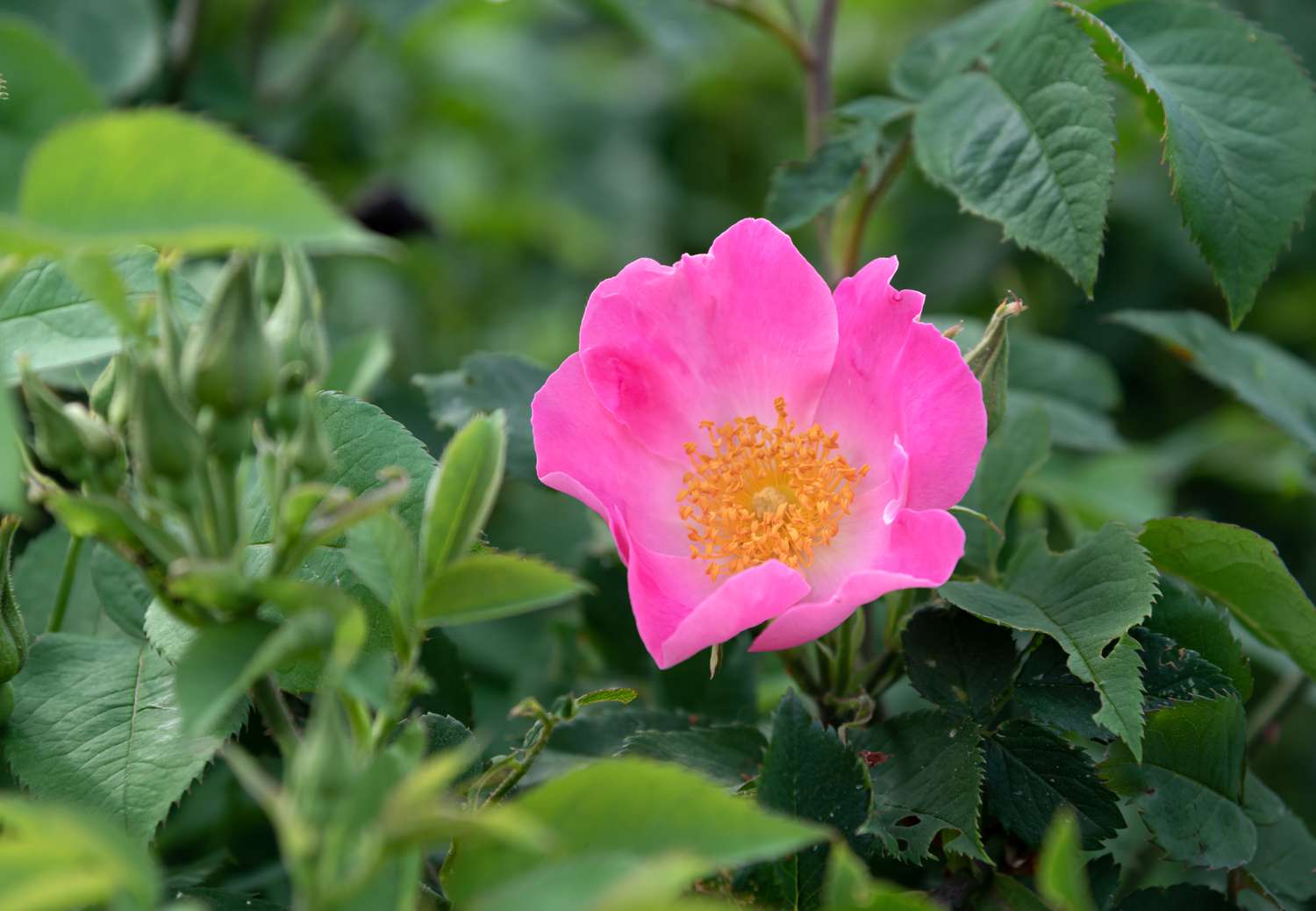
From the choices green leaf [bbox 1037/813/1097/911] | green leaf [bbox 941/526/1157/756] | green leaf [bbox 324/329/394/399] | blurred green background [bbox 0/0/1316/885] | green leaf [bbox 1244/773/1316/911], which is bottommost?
blurred green background [bbox 0/0/1316/885]

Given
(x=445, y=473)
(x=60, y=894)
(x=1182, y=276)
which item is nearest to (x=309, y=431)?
(x=445, y=473)

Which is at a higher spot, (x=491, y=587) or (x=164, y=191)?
(x=164, y=191)

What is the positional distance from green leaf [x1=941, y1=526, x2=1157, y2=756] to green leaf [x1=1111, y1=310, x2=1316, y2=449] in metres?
0.46

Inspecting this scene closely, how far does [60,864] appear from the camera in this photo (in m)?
0.52

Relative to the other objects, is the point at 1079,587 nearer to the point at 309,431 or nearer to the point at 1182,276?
the point at 309,431

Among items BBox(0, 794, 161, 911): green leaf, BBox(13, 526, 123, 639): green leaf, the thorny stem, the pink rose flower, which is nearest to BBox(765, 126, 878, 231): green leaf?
the thorny stem

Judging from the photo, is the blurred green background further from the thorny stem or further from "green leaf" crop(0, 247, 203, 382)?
"green leaf" crop(0, 247, 203, 382)

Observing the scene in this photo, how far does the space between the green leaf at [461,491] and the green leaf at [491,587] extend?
0.02 meters

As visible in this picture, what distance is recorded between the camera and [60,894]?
0.50m

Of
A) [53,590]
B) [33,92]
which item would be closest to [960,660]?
[53,590]

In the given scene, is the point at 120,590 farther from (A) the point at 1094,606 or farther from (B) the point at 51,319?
(A) the point at 1094,606

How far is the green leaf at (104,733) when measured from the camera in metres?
0.83

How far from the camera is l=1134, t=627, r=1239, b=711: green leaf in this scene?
917 mm

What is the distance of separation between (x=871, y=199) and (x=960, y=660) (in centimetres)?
57
